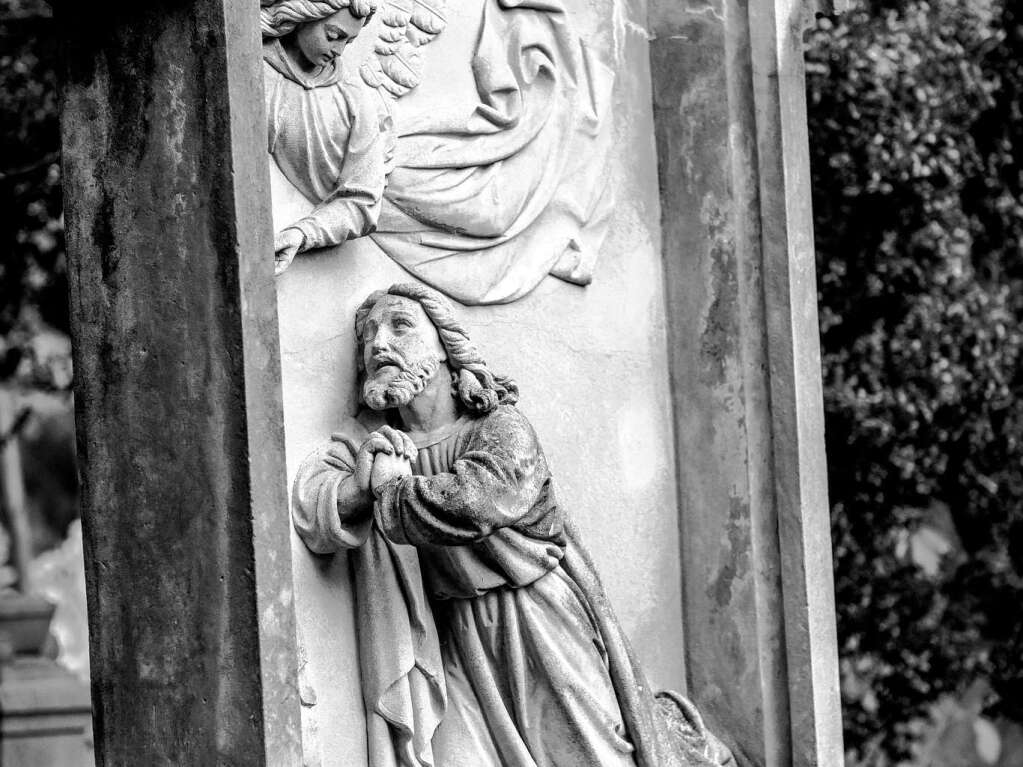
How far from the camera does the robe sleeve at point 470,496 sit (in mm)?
6602

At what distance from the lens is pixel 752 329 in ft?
26.3

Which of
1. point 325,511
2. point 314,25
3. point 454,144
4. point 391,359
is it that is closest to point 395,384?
point 391,359

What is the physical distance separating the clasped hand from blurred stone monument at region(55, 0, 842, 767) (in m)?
0.20

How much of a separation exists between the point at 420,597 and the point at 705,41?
2214 millimetres

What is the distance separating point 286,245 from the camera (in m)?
6.71

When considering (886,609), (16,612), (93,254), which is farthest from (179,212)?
(16,612)

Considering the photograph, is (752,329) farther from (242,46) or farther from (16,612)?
(16,612)

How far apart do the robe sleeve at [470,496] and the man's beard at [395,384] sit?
0.22 metres

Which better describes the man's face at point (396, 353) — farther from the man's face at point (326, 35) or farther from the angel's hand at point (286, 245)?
the man's face at point (326, 35)

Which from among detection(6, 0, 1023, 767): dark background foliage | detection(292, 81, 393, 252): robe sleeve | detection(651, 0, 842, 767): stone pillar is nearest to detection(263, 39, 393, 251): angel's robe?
detection(292, 81, 393, 252): robe sleeve

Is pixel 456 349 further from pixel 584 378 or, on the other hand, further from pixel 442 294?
pixel 584 378

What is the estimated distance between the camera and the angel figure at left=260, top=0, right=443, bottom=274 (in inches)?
267

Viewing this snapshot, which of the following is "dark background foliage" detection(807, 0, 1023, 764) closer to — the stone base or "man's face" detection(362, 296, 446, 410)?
"man's face" detection(362, 296, 446, 410)

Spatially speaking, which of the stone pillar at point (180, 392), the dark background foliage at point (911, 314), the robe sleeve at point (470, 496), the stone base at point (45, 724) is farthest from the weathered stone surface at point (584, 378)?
the stone base at point (45, 724)
